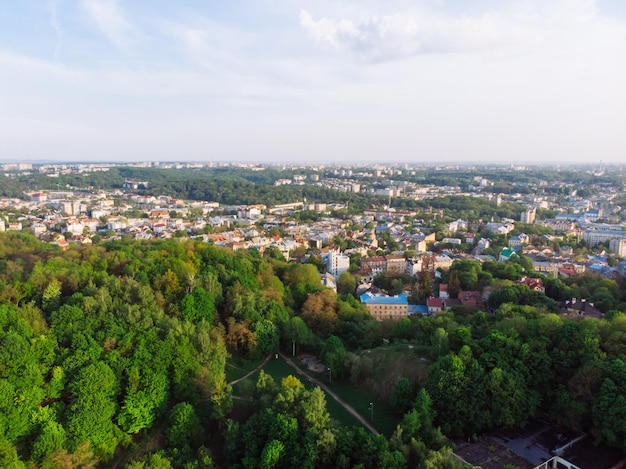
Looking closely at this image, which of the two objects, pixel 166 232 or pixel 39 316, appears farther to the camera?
pixel 166 232

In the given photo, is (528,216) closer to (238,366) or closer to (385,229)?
(385,229)

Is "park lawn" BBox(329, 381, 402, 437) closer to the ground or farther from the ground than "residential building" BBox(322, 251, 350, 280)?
farther from the ground

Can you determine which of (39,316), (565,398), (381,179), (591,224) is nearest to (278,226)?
(591,224)

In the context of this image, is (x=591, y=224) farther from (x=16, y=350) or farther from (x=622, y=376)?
(x=16, y=350)

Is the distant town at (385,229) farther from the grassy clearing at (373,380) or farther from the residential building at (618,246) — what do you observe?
the grassy clearing at (373,380)

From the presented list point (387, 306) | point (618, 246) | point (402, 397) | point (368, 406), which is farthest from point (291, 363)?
point (618, 246)

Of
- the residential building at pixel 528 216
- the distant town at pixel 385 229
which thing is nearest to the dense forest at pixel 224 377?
the distant town at pixel 385 229

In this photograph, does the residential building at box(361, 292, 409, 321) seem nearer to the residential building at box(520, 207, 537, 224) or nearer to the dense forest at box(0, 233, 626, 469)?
the dense forest at box(0, 233, 626, 469)

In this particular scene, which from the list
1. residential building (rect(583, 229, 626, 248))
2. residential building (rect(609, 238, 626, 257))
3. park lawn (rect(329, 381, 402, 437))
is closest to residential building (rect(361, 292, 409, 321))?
park lawn (rect(329, 381, 402, 437))
